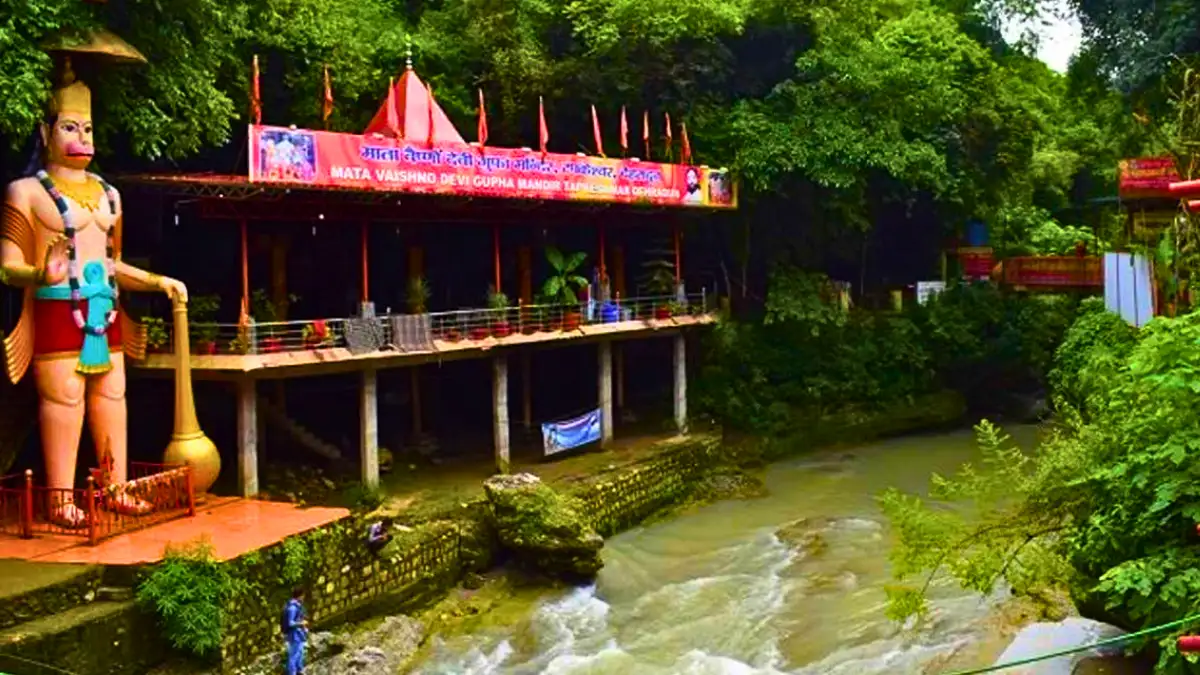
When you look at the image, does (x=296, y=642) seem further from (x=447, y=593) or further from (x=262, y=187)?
(x=262, y=187)

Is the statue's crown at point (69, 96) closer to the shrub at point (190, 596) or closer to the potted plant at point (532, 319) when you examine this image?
the shrub at point (190, 596)

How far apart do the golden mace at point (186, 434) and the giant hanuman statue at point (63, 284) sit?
103 centimetres

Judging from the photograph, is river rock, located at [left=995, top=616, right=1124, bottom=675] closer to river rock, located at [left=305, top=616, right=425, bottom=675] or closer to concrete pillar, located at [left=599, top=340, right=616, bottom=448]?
river rock, located at [left=305, top=616, right=425, bottom=675]

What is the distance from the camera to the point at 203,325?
63.6 feet

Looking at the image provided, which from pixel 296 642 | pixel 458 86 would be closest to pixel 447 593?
pixel 296 642

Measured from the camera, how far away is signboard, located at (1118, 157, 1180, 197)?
86.7ft

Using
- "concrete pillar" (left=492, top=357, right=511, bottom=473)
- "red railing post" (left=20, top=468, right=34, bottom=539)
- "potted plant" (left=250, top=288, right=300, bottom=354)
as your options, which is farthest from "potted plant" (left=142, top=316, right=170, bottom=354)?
"concrete pillar" (left=492, top=357, right=511, bottom=473)

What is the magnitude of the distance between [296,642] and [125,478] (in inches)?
196

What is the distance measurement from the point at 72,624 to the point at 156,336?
7.08 meters

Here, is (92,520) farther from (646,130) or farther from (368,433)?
(646,130)

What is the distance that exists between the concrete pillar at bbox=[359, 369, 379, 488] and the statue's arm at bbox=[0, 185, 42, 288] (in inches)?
246

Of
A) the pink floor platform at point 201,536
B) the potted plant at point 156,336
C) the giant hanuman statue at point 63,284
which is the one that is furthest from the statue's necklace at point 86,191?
the pink floor platform at point 201,536

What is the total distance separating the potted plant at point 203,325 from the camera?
19.2 metres

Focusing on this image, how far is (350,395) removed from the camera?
27.6 m
